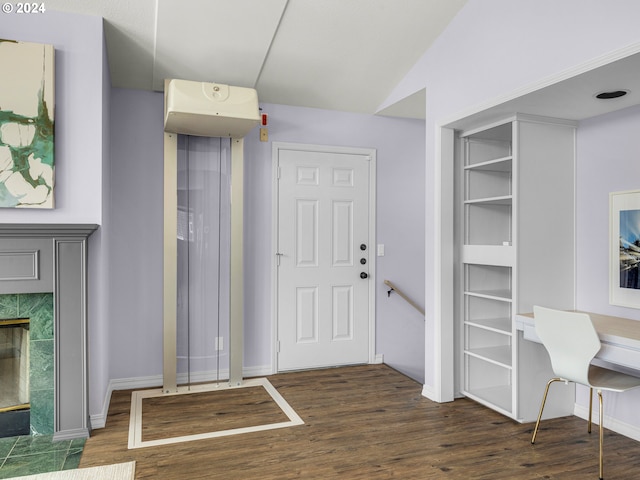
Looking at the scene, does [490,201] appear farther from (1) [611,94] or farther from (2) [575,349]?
(2) [575,349]

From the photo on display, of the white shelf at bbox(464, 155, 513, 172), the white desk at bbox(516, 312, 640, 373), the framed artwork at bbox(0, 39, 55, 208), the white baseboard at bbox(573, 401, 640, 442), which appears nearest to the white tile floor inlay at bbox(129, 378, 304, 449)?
the framed artwork at bbox(0, 39, 55, 208)

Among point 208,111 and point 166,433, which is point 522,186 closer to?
point 208,111

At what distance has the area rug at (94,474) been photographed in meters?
2.38

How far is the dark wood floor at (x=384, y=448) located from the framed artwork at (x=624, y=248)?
2.96 ft

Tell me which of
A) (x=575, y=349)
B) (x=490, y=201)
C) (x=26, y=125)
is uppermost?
(x=26, y=125)

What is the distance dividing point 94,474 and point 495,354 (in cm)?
270

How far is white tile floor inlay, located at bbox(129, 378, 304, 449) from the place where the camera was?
284 centimetres

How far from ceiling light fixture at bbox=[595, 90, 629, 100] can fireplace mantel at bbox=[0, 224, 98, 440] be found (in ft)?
10.1

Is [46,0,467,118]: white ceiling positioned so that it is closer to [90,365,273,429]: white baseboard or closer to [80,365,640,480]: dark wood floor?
[90,365,273,429]: white baseboard

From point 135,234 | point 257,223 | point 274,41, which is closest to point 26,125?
point 135,234

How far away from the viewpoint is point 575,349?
2590 mm

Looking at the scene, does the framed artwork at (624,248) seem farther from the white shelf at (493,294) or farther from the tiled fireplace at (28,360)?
the tiled fireplace at (28,360)

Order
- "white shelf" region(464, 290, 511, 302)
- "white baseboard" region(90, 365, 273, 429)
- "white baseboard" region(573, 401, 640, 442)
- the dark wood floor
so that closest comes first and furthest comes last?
1. the dark wood floor
2. "white baseboard" region(573, 401, 640, 442)
3. "white shelf" region(464, 290, 511, 302)
4. "white baseboard" region(90, 365, 273, 429)

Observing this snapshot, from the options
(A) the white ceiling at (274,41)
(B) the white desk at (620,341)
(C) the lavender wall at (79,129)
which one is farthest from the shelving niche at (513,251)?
(C) the lavender wall at (79,129)
